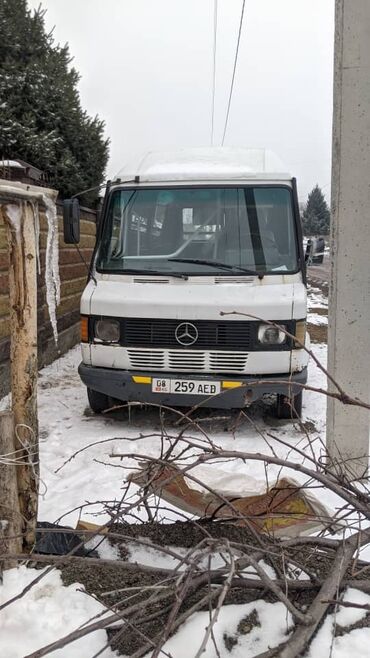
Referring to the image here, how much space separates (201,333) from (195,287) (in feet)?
1.45

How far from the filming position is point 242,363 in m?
4.87

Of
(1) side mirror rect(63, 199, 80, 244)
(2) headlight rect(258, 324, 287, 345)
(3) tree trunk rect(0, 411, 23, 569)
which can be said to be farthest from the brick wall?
(3) tree trunk rect(0, 411, 23, 569)

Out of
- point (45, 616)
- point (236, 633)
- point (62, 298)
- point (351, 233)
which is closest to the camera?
point (236, 633)

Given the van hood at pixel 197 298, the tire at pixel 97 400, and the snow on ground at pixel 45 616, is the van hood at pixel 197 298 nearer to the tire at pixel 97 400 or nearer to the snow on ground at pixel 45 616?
the tire at pixel 97 400

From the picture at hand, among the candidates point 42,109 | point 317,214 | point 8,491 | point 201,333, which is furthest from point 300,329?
point 317,214

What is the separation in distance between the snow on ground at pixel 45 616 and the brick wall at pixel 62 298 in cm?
387

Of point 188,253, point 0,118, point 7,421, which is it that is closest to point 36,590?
point 7,421

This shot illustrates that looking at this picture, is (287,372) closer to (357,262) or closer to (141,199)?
(357,262)

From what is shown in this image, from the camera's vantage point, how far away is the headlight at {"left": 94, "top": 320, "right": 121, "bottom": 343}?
503 cm

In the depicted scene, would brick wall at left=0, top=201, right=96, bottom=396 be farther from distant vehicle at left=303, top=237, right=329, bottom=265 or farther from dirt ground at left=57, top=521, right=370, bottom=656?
dirt ground at left=57, top=521, right=370, bottom=656

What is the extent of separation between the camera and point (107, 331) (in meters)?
5.07

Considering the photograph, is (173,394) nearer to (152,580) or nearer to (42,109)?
(152,580)

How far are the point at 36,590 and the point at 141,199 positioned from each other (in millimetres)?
3937

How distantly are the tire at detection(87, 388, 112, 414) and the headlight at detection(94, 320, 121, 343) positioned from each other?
0.69 meters
